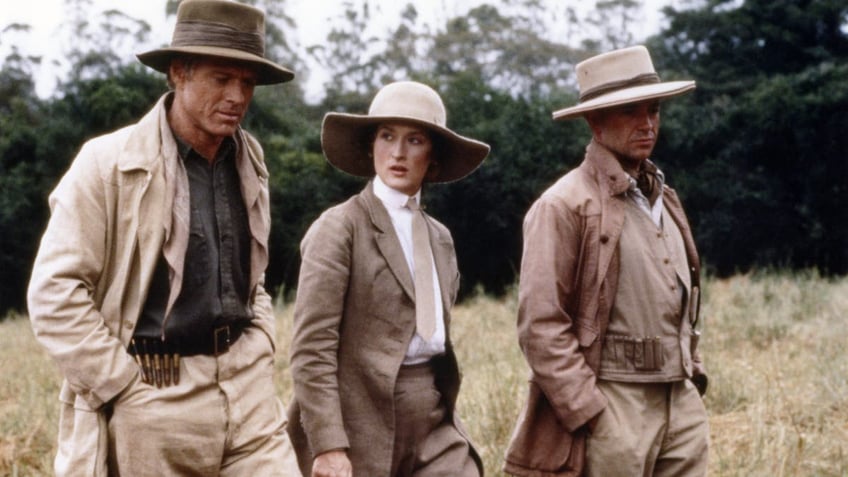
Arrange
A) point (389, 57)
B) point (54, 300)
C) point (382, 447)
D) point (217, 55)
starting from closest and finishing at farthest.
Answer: point (54, 300), point (217, 55), point (382, 447), point (389, 57)

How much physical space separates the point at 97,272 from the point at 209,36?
0.88m

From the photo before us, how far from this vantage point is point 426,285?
359 centimetres

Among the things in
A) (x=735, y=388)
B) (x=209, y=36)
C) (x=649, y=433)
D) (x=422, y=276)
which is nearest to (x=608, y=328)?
(x=649, y=433)

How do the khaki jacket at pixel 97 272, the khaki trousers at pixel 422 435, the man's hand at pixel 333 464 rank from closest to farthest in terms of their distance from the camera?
1. the khaki jacket at pixel 97 272
2. the man's hand at pixel 333 464
3. the khaki trousers at pixel 422 435

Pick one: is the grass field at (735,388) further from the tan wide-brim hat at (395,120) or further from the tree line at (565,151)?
the tree line at (565,151)

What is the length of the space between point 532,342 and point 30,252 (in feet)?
76.5

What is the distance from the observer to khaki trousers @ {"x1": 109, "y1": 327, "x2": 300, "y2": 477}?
3.06m

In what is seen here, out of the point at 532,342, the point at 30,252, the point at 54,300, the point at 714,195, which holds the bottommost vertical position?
the point at 30,252

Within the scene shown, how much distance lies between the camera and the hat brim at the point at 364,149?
3.79 meters

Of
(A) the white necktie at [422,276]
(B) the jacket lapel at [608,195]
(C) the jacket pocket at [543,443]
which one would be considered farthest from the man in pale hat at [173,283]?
(B) the jacket lapel at [608,195]

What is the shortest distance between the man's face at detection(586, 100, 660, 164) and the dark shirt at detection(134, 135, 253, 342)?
1.43 metres

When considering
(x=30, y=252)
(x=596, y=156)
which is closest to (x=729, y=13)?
(x=30, y=252)

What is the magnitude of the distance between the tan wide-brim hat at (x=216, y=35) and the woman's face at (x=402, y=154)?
50 centimetres

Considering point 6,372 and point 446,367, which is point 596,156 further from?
point 6,372
